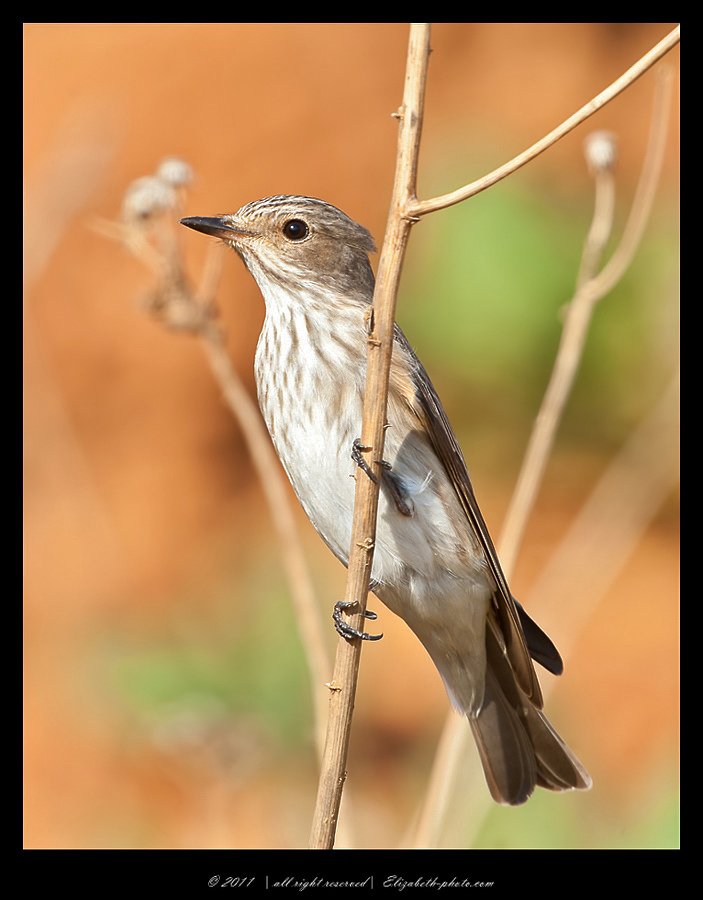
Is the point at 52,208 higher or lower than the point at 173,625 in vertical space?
higher

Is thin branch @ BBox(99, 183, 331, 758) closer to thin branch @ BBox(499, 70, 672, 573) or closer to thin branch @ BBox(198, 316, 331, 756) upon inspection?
thin branch @ BBox(198, 316, 331, 756)

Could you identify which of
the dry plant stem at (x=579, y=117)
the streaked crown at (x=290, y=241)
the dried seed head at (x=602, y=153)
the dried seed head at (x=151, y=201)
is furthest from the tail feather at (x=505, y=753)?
the dry plant stem at (x=579, y=117)

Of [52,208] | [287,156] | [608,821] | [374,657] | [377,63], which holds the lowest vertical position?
[608,821]

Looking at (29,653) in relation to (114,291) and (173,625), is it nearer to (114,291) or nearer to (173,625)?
(173,625)

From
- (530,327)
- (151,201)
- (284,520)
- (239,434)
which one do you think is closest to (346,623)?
(284,520)

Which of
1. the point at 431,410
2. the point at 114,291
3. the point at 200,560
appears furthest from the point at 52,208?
the point at 431,410

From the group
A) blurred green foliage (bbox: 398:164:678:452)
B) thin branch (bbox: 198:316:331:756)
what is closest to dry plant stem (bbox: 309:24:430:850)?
thin branch (bbox: 198:316:331:756)

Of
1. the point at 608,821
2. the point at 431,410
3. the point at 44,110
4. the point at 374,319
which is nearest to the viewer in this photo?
the point at 374,319

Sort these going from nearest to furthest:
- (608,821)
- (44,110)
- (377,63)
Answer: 1. (608,821)
2. (44,110)
3. (377,63)
